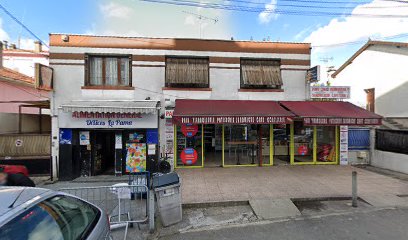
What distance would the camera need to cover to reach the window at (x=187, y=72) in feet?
35.1

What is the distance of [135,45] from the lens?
1071 centimetres

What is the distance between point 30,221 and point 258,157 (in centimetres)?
1006

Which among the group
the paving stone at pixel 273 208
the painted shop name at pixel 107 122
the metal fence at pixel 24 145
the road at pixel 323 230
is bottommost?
the road at pixel 323 230

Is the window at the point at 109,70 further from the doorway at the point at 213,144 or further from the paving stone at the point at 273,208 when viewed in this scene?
the paving stone at the point at 273,208

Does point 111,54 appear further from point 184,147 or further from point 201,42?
point 184,147

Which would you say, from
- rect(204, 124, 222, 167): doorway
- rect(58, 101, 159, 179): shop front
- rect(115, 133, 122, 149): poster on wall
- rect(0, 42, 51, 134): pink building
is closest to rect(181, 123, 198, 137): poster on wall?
rect(204, 124, 222, 167): doorway

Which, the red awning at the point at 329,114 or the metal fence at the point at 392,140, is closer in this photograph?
the red awning at the point at 329,114

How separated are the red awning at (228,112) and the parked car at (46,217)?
243 inches

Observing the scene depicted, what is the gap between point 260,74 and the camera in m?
11.3

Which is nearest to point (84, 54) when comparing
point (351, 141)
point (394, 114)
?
point (351, 141)

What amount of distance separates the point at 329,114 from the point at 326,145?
257 cm

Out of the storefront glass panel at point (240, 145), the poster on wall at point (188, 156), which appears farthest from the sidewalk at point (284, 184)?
the storefront glass panel at point (240, 145)

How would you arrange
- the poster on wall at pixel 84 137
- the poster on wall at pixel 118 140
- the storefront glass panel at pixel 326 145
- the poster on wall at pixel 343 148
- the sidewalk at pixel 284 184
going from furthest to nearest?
the storefront glass panel at pixel 326 145 < the poster on wall at pixel 343 148 < the poster on wall at pixel 118 140 < the poster on wall at pixel 84 137 < the sidewalk at pixel 284 184

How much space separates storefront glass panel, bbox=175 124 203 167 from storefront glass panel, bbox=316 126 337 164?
229 inches
